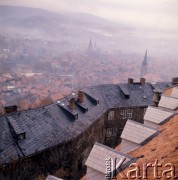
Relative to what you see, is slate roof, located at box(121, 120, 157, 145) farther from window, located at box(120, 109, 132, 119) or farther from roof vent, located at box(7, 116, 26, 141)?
window, located at box(120, 109, 132, 119)

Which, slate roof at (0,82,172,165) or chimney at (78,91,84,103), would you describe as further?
chimney at (78,91,84,103)

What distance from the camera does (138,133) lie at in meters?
13.2

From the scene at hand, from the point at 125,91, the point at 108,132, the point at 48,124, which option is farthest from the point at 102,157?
the point at 125,91

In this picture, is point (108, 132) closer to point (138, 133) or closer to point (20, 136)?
point (20, 136)

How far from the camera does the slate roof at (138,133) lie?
42.3 ft

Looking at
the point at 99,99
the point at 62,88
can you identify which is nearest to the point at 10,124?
the point at 99,99

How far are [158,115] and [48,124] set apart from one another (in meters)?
15.1

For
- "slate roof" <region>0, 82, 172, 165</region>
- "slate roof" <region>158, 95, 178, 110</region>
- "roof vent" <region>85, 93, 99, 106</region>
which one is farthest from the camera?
"roof vent" <region>85, 93, 99, 106</region>

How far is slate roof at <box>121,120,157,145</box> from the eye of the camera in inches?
508

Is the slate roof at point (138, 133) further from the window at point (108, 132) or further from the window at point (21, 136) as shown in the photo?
the window at point (108, 132)

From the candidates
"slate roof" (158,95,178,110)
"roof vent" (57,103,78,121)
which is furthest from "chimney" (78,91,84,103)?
"slate roof" (158,95,178,110)

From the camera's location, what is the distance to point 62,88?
114 metres

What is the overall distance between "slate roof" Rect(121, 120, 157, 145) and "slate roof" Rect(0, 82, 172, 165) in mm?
13355

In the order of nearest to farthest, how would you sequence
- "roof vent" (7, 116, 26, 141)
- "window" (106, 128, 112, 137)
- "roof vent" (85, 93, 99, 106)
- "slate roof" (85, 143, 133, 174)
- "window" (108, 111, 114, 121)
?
"slate roof" (85, 143, 133, 174), "roof vent" (7, 116, 26, 141), "roof vent" (85, 93, 99, 106), "window" (108, 111, 114, 121), "window" (106, 128, 112, 137)
